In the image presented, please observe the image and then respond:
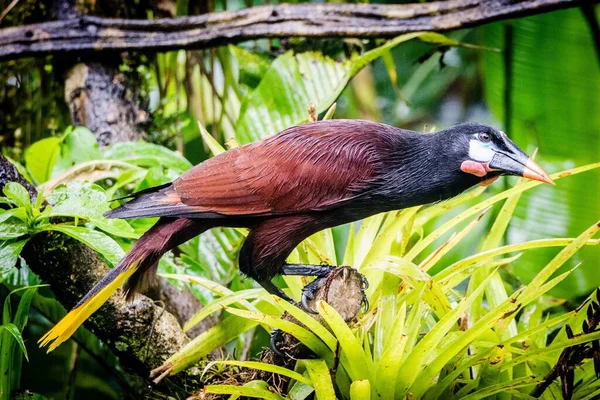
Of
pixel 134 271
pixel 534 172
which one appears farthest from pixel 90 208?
pixel 534 172

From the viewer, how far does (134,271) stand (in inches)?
56.2

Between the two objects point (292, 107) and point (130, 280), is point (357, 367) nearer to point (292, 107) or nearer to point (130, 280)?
point (130, 280)

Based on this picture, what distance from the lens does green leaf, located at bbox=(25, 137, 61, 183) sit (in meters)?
1.97

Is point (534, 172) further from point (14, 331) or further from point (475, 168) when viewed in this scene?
point (14, 331)

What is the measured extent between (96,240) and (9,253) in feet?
0.60

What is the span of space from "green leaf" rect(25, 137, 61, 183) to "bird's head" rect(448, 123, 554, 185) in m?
1.18

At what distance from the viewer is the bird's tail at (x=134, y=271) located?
134 cm

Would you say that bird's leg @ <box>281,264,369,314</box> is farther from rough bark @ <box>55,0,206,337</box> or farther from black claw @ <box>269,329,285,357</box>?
rough bark @ <box>55,0,206,337</box>

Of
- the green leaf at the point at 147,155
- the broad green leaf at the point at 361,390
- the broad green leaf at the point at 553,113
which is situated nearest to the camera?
the broad green leaf at the point at 361,390

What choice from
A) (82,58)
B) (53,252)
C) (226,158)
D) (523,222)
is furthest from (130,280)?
(523,222)

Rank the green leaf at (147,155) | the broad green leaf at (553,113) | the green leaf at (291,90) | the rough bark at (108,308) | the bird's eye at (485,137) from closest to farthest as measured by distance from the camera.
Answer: the bird's eye at (485,137) < the rough bark at (108,308) < the green leaf at (147,155) < the green leaf at (291,90) < the broad green leaf at (553,113)

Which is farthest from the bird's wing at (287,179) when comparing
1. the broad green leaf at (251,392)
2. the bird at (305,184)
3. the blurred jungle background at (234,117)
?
the blurred jungle background at (234,117)

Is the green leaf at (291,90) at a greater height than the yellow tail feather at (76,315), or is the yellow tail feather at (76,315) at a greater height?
the green leaf at (291,90)

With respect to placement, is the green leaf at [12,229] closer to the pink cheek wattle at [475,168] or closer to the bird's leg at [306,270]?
the bird's leg at [306,270]
